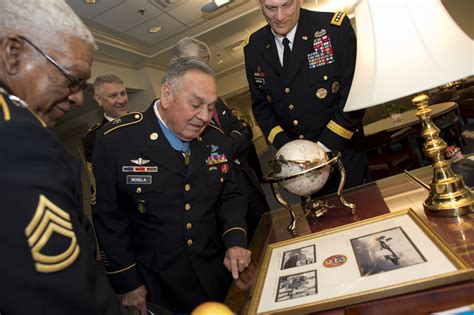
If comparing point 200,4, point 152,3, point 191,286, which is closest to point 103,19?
point 152,3

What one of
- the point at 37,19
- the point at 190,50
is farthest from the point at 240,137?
the point at 37,19

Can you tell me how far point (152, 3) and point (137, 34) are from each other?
3.60ft

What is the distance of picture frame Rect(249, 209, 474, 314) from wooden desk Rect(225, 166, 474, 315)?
19 millimetres

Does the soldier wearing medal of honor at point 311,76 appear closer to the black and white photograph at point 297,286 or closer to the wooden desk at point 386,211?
the wooden desk at point 386,211

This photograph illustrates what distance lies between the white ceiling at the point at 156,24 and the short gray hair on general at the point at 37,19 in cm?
450

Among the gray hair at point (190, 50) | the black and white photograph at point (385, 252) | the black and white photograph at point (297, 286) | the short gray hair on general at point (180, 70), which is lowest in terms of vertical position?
the black and white photograph at point (297, 286)

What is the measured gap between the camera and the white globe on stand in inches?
56.7

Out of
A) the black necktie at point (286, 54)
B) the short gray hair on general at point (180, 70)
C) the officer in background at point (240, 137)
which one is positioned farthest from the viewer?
the officer in background at point (240, 137)

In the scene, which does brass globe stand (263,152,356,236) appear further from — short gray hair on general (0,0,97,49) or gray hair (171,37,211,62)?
gray hair (171,37,211,62)

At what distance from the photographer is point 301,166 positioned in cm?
144

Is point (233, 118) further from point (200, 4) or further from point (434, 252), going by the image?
point (200, 4)

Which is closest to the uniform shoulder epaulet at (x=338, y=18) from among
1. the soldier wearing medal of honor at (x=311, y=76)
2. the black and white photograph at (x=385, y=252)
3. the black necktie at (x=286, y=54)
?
the soldier wearing medal of honor at (x=311, y=76)

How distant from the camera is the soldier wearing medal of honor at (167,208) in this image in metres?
1.62

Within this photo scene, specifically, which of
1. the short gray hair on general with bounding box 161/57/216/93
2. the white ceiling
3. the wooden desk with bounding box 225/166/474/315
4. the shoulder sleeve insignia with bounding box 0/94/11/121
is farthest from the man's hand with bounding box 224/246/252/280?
the white ceiling
